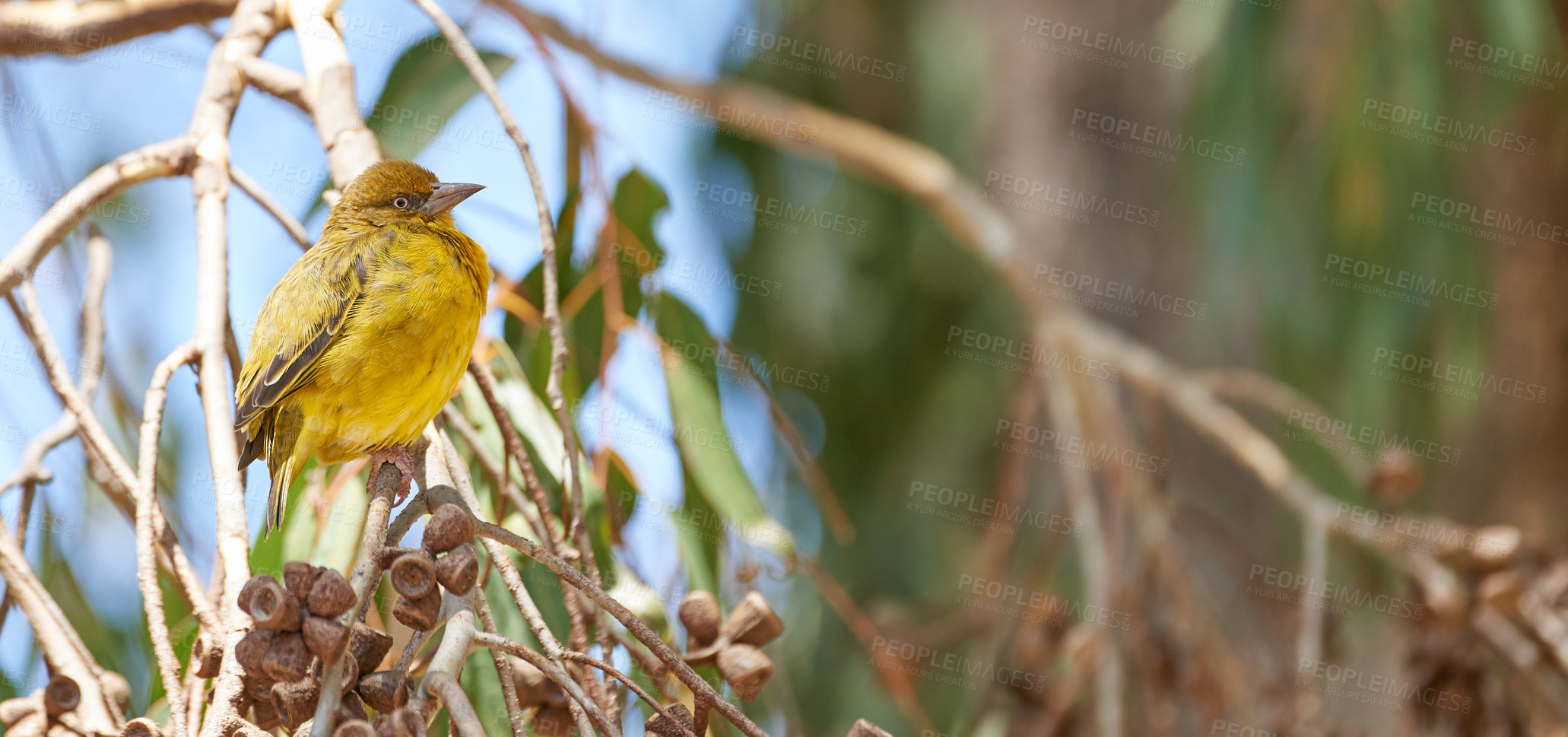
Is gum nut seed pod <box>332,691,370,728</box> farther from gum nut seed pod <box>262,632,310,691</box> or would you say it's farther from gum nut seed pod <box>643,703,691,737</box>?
gum nut seed pod <box>643,703,691,737</box>

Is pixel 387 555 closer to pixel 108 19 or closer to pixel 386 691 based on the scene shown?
pixel 386 691

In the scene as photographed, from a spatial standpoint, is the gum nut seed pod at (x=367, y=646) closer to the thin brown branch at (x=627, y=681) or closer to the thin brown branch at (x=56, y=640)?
the thin brown branch at (x=627, y=681)

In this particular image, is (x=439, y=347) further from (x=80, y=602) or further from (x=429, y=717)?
(x=80, y=602)

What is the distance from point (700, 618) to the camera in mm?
1595

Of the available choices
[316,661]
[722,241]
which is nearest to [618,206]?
[316,661]

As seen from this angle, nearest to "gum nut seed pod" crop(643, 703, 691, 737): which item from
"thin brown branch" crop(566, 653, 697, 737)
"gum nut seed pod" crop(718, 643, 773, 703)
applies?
"thin brown branch" crop(566, 653, 697, 737)

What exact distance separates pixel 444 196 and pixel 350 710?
125 cm

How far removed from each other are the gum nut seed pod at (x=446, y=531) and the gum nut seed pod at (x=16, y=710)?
766 mm

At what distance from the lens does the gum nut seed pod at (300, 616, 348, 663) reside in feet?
3.45

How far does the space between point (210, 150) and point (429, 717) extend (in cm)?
128

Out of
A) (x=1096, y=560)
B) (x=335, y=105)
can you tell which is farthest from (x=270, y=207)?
(x=1096, y=560)

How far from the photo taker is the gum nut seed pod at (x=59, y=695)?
1542mm

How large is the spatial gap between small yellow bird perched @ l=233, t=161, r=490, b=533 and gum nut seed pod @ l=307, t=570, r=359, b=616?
669 mm

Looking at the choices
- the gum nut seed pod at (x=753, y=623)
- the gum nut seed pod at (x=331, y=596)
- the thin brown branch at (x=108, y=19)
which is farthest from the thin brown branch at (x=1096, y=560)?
the thin brown branch at (x=108, y=19)
